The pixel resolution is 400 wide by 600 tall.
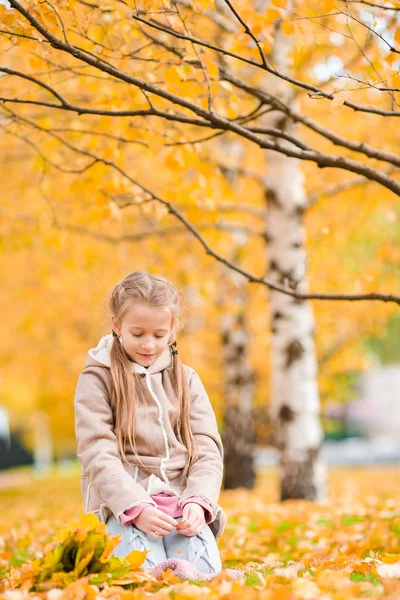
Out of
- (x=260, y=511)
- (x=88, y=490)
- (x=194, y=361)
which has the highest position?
(x=194, y=361)

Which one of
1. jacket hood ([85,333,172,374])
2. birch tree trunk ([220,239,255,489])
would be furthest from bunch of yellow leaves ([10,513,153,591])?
birch tree trunk ([220,239,255,489])

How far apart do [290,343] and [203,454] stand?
11.9ft

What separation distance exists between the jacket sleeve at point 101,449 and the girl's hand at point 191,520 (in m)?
0.14

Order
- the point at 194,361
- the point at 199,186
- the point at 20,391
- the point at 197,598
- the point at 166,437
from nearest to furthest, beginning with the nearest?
the point at 197,598 < the point at 166,437 < the point at 199,186 < the point at 194,361 < the point at 20,391

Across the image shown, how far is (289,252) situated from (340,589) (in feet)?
15.1

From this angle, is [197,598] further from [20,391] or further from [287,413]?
[20,391]

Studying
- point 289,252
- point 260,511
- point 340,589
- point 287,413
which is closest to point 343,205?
point 289,252

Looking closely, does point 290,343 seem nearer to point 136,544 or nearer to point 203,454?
point 203,454

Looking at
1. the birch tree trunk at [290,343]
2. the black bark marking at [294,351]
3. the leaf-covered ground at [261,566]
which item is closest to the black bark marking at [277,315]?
the birch tree trunk at [290,343]

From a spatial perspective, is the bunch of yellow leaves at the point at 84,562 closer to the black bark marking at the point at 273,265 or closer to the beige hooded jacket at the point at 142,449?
the beige hooded jacket at the point at 142,449

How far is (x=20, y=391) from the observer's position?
22953 millimetres

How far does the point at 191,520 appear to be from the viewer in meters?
2.77

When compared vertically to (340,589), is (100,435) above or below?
above

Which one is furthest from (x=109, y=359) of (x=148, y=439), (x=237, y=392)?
(x=237, y=392)
